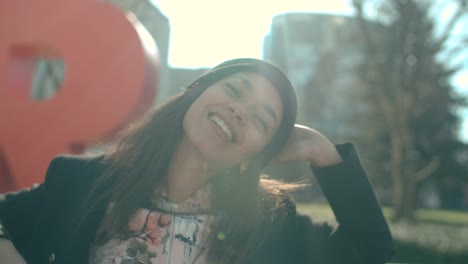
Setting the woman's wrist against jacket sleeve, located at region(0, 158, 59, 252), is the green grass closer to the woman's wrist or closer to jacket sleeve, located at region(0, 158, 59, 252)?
the woman's wrist

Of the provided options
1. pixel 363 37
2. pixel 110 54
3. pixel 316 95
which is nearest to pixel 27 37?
pixel 110 54

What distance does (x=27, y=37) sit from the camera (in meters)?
6.30

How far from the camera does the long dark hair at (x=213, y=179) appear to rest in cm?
149

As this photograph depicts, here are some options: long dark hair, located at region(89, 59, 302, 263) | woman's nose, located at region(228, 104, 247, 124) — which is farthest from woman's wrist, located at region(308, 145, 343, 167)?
woman's nose, located at region(228, 104, 247, 124)

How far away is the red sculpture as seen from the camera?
5.99 metres

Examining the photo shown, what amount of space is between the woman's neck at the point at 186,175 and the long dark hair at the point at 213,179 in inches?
A: 1.2

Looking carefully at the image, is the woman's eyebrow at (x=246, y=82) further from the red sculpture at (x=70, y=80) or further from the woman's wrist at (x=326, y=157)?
the red sculpture at (x=70, y=80)

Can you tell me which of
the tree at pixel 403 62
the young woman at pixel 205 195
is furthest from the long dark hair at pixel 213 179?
the tree at pixel 403 62

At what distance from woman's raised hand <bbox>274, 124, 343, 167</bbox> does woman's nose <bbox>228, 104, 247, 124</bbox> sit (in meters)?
0.23

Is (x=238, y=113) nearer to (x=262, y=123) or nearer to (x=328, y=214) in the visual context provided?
(x=262, y=123)

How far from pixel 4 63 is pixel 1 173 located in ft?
4.46

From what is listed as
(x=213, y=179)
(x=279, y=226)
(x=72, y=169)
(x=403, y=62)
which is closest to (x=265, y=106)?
(x=213, y=179)

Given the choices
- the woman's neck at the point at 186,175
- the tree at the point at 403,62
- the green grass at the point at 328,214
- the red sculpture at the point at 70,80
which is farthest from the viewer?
the tree at the point at 403,62

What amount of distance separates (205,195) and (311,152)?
1.19 ft
